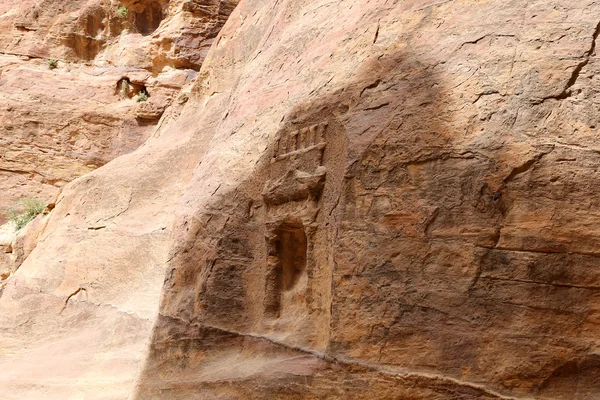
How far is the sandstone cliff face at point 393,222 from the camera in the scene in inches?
170

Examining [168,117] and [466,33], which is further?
[168,117]

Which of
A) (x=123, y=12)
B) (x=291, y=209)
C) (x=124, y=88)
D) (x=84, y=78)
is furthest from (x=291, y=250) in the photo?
(x=123, y=12)

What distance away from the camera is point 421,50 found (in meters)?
5.31

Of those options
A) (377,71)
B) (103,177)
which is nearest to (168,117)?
(103,177)

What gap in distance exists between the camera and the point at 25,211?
1535 cm

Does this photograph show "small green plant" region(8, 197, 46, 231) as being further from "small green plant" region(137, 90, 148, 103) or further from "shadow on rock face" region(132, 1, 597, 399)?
"shadow on rock face" region(132, 1, 597, 399)

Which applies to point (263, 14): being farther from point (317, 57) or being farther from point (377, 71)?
point (377, 71)

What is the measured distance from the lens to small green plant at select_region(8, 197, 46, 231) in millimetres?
14461

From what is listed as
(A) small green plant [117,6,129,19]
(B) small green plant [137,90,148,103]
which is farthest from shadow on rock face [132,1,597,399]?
(A) small green plant [117,6,129,19]

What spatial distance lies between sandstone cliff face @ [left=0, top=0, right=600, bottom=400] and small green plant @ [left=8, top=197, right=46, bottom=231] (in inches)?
283

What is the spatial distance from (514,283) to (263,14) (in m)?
6.23

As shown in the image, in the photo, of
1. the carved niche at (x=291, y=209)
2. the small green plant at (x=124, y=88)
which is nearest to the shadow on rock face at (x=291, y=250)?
the carved niche at (x=291, y=209)

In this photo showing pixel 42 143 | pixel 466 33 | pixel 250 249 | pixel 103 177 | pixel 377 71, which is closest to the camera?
pixel 466 33

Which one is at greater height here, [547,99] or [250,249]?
[547,99]
